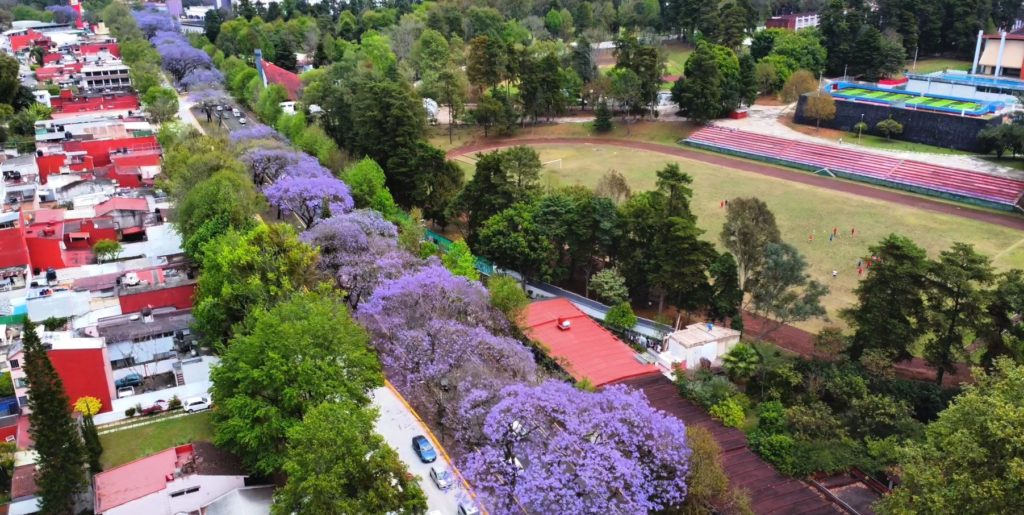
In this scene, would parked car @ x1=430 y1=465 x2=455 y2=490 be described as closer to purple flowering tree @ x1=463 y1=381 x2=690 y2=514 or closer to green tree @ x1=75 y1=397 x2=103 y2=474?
purple flowering tree @ x1=463 y1=381 x2=690 y2=514

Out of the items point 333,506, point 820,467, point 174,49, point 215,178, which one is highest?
point 174,49

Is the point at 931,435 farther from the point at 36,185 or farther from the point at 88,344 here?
the point at 36,185

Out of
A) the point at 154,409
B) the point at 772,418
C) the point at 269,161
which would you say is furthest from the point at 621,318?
the point at 269,161

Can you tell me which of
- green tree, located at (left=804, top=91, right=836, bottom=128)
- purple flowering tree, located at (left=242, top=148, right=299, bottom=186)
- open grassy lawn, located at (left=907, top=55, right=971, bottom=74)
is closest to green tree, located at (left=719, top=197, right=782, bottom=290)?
purple flowering tree, located at (left=242, top=148, right=299, bottom=186)

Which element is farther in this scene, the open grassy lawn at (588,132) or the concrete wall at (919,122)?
the open grassy lawn at (588,132)

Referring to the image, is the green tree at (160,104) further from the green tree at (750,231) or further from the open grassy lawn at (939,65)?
the open grassy lawn at (939,65)

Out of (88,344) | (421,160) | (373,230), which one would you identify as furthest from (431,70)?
(88,344)

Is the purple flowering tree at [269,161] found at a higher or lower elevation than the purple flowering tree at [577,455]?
higher

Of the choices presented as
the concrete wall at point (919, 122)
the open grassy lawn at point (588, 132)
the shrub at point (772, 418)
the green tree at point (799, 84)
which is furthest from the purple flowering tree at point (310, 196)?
the green tree at point (799, 84)

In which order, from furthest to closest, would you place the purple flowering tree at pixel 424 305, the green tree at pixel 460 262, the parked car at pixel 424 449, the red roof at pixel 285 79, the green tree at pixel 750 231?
the red roof at pixel 285 79 → the green tree at pixel 460 262 → the green tree at pixel 750 231 → the purple flowering tree at pixel 424 305 → the parked car at pixel 424 449
